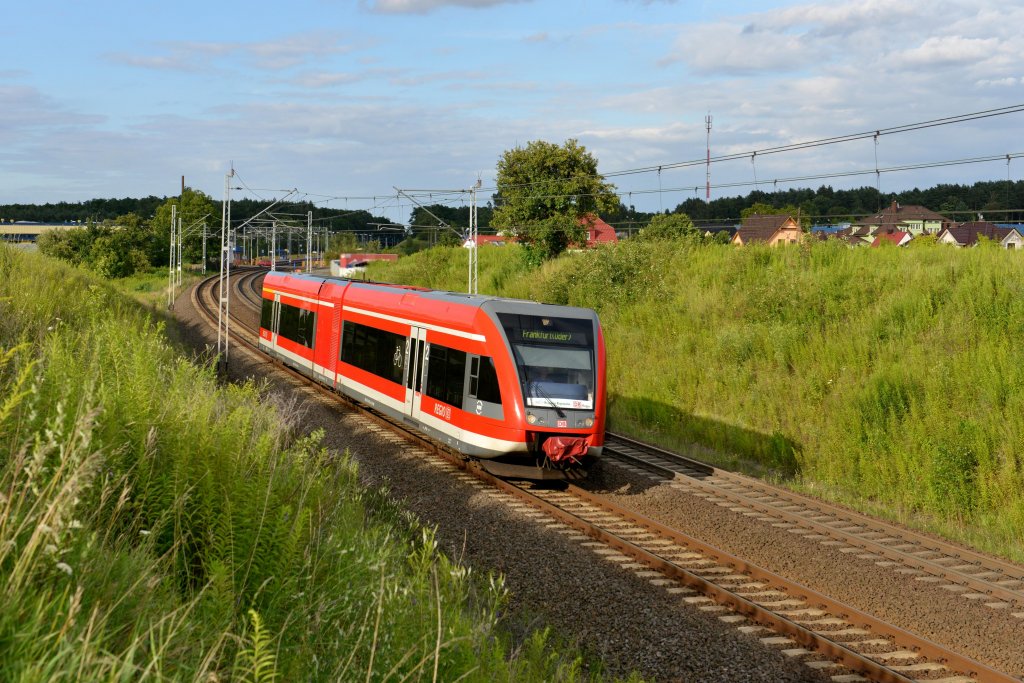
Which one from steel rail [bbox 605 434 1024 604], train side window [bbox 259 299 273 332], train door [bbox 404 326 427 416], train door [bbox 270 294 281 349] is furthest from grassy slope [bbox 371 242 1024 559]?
train side window [bbox 259 299 273 332]

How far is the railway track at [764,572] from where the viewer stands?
26.6ft

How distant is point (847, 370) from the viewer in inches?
734

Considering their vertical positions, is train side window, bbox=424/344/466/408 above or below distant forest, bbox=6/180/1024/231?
below

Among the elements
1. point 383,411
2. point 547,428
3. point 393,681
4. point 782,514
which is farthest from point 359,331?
point 393,681

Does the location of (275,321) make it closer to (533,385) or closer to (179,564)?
(533,385)

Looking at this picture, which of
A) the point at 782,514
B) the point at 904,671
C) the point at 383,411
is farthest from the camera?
the point at 383,411

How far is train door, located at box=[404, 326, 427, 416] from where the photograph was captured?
653 inches

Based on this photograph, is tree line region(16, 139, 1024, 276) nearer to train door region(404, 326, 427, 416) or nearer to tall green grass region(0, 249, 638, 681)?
train door region(404, 326, 427, 416)

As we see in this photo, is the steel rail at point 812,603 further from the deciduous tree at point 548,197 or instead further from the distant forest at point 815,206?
the deciduous tree at point 548,197

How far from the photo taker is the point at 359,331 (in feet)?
67.5

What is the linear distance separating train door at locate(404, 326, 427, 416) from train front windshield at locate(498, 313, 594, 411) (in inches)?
116

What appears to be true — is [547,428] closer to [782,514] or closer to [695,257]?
[782,514]

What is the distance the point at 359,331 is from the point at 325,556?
1494cm

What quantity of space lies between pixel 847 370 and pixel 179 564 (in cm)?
1597
